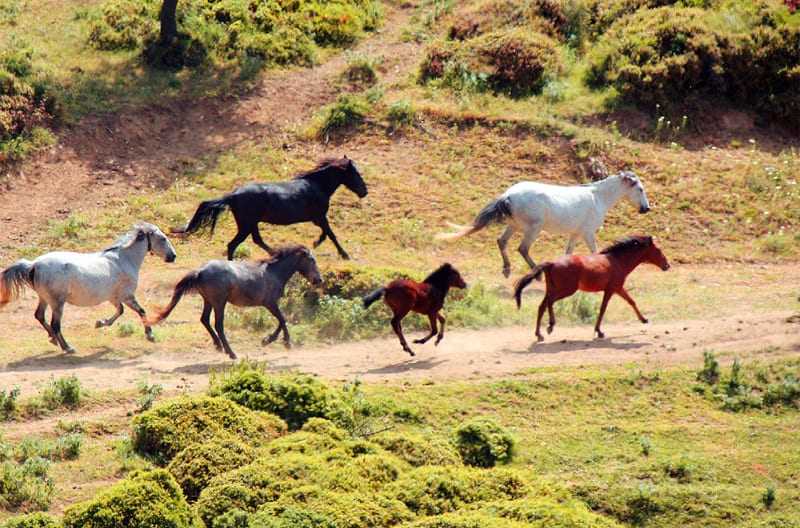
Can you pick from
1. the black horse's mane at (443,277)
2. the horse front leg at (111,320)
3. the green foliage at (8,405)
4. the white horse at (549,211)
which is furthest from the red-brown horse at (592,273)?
the green foliage at (8,405)

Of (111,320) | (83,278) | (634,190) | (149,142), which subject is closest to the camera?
(83,278)

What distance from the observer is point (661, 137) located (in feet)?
94.8

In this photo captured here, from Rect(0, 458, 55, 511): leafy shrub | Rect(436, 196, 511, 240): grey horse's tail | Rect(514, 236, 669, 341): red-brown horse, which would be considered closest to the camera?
Rect(0, 458, 55, 511): leafy shrub

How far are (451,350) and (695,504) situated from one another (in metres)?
5.02

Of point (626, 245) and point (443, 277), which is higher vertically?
point (626, 245)

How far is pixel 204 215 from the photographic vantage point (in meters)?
22.4

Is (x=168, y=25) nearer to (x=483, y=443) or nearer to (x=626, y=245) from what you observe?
(x=626, y=245)

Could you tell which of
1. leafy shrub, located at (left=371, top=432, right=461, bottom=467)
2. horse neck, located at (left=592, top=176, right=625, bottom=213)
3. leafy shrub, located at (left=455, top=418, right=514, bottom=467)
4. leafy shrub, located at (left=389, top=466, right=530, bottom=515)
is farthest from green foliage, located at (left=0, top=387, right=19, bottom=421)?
horse neck, located at (left=592, top=176, right=625, bottom=213)

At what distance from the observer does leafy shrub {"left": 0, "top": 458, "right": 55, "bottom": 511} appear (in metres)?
14.6

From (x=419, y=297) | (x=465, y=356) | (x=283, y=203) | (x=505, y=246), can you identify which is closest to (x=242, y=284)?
(x=419, y=297)

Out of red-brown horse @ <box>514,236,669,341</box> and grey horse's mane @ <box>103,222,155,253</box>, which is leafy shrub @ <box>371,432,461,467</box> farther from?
grey horse's mane @ <box>103,222,155,253</box>

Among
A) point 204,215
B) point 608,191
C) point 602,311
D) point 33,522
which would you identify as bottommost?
point 33,522

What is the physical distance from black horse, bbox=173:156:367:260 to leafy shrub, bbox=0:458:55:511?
766cm

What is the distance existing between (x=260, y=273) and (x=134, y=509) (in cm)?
628
